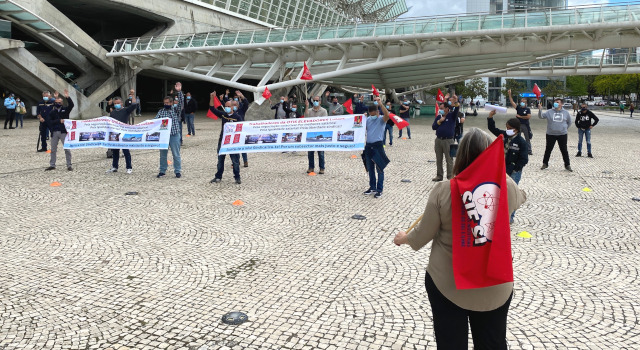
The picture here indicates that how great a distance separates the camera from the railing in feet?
83.4

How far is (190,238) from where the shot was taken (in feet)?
21.7

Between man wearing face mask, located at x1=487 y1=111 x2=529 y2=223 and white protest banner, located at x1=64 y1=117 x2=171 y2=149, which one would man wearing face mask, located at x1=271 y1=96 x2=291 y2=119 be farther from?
man wearing face mask, located at x1=487 y1=111 x2=529 y2=223

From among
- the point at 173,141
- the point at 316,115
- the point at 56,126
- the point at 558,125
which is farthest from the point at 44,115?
the point at 558,125

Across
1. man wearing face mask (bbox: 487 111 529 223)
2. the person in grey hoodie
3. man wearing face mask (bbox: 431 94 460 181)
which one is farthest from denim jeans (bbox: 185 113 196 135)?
man wearing face mask (bbox: 487 111 529 223)

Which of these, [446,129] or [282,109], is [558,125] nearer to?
[446,129]

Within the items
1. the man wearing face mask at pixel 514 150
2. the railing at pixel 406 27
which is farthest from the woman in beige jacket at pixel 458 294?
the railing at pixel 406 27

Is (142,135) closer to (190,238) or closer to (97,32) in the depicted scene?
(190,238)

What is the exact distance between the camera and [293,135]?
1106 cm

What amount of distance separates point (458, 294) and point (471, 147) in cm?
79

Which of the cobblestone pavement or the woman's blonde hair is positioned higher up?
the woman's blonde hair

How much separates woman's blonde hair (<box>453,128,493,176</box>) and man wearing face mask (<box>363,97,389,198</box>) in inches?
261

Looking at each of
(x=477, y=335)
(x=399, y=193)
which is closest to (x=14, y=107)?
(x=399, y=193)

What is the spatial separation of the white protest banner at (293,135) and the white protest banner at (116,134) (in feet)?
5.54

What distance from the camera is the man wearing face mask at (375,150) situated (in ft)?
30.7
